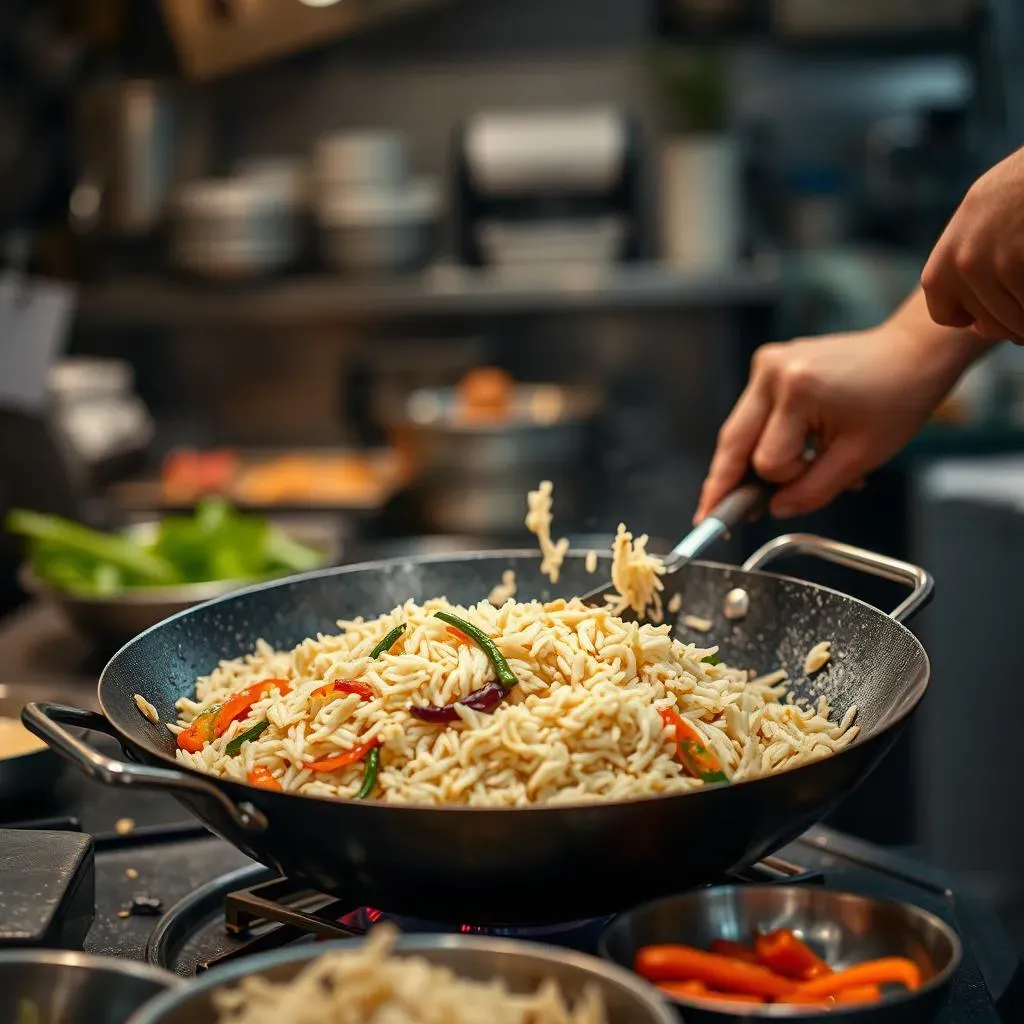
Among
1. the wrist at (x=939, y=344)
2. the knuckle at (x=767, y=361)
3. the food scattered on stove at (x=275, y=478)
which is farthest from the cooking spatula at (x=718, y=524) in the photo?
the food scattered on stove at (x=275, y=478)

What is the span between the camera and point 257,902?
4.20 feet

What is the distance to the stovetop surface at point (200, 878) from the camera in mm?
1287

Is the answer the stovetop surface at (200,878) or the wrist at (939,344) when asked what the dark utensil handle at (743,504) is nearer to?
the wrist at (939,344)

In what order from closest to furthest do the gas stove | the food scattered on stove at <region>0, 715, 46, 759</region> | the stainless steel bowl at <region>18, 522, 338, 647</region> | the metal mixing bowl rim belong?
the metal mixing bowl rim
the gas stove
the food scattered on stove at <region>0, 715, 46, 759</region>
the stainless steel bowl at <region>18, 522, 338, 647</region>

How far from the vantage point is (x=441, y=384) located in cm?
435

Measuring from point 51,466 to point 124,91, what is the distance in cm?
153

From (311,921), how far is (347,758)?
0.15 metres

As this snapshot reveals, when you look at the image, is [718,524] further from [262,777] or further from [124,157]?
[124,157]

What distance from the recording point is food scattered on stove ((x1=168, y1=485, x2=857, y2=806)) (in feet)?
3.76

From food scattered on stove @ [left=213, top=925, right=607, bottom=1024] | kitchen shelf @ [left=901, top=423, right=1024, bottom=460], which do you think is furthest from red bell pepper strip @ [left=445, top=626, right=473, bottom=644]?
kitchen shelf @ [left=901, top=423, right=1024, bottom=460]

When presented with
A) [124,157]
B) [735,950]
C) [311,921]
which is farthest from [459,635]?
[124,157]

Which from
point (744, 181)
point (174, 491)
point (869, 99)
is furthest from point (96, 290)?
point (869, 99)

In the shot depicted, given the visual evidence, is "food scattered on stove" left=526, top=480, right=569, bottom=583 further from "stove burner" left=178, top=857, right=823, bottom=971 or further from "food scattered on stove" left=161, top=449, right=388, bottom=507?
"food scattered on stove" left=161, top=449, right=388, bottom=507

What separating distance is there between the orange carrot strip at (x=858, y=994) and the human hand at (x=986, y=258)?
0.69m
